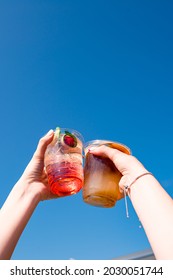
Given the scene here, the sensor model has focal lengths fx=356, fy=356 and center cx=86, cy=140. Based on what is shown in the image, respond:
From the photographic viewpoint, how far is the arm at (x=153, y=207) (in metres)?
1.28

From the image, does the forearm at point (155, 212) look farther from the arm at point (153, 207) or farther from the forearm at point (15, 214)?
the forearm at point (15, 214)

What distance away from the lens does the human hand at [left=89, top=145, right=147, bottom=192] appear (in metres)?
1.72

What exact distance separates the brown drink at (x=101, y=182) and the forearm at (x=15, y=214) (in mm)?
324

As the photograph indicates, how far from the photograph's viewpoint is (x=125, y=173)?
1832mm

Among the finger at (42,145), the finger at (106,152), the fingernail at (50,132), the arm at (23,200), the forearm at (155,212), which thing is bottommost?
the forearm at (155,212)

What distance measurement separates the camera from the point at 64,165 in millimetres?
2129

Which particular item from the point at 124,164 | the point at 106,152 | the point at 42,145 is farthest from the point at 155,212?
the point at 42,145


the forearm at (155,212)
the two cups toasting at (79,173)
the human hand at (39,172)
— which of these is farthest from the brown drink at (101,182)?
the forearm at (155,212)

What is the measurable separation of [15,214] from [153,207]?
2.56 feet

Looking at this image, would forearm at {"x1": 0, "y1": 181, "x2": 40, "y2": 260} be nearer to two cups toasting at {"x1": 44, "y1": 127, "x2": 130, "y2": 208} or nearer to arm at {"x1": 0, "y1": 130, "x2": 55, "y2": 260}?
arm at {"x1": 0, "y1": 130, "x2": 55, "y2": 260}

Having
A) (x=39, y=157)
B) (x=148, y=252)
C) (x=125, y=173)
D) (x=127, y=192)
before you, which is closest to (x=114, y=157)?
(x=125, y=173)

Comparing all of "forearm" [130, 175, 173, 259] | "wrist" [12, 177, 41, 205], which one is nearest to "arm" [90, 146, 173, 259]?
"forearm" [130, 175, 173, 259]
